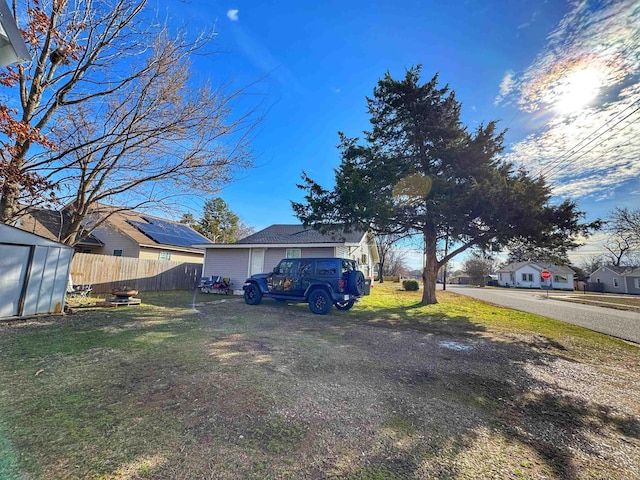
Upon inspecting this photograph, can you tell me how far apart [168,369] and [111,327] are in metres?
3.72

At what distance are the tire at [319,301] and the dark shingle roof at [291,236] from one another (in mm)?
5170

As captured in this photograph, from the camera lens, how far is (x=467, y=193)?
10344mm

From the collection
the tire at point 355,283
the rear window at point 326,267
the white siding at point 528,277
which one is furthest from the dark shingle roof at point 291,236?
the white siding at point 528,277

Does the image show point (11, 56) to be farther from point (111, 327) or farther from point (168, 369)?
point (111, 327)

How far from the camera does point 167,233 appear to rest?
2130cm

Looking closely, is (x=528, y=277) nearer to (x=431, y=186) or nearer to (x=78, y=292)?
(x=431, y=186)

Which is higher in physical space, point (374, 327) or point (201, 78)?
point (201, 78)

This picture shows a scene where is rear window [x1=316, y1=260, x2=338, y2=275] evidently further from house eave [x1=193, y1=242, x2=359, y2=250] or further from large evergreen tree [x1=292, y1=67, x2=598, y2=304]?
house eave [x1=193, y1=242, x2=359, y2=250]

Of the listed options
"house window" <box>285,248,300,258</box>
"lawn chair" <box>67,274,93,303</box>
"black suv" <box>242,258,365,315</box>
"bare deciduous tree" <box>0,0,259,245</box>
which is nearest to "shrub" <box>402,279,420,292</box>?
"house window" <box>285,248,300,258</box>

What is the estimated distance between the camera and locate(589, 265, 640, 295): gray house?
1521 inches

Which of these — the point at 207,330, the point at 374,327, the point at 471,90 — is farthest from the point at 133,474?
the point at 471,90

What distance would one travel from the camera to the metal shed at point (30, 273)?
6.51m

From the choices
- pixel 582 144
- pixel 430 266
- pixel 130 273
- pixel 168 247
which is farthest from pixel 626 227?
pixel 130 273

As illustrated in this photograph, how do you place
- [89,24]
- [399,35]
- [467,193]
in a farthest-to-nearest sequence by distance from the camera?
[467,193]
[399,35]
[89,24]
